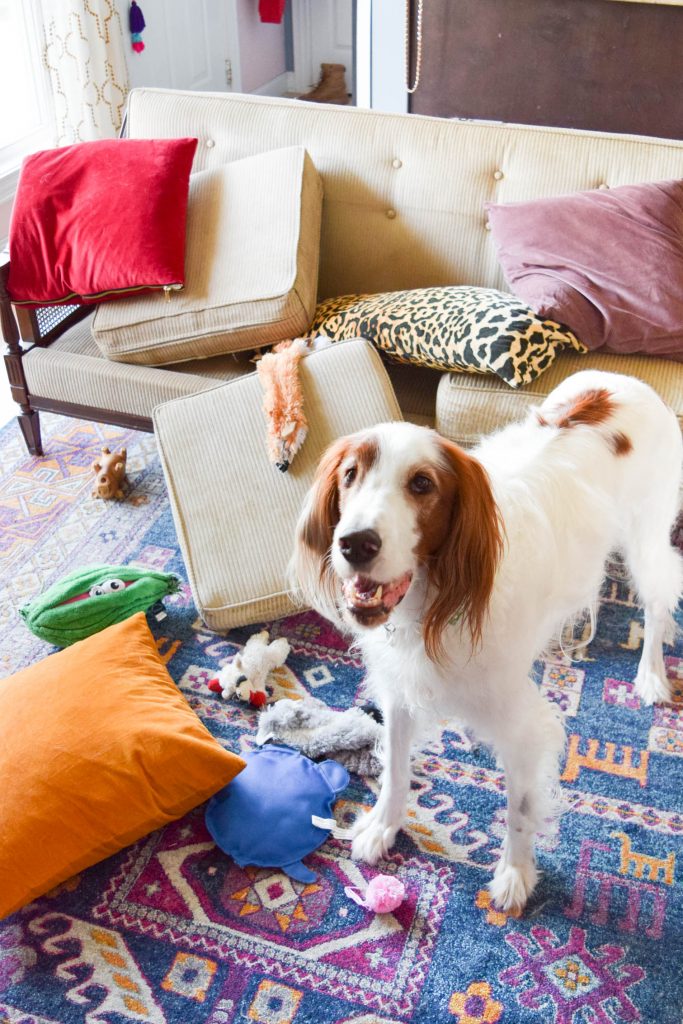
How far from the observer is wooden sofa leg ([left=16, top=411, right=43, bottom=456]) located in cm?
284

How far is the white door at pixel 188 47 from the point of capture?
477 cm

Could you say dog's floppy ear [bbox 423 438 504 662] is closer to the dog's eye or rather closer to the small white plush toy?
the dog's eye

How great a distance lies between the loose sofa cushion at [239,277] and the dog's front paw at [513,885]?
146 centimetres

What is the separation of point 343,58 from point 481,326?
4.56m

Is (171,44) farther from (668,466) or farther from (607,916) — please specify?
(607,916)

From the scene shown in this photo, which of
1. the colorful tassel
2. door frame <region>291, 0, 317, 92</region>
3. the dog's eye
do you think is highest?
the colorful tassel

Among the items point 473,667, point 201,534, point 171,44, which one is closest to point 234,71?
point 171,44

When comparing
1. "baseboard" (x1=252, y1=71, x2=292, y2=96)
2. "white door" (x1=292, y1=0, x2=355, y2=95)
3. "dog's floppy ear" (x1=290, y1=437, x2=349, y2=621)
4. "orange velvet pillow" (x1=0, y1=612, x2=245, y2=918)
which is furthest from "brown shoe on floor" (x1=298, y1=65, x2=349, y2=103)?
"dog's floppy ear" (x1=290, y1=437, x2=349, y2=621)

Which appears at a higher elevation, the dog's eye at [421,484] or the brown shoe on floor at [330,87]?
the dog's eye at [421,484]

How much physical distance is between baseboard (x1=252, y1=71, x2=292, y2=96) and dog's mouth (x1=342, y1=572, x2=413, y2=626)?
535cm

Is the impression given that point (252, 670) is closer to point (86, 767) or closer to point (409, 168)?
point (86, 767)

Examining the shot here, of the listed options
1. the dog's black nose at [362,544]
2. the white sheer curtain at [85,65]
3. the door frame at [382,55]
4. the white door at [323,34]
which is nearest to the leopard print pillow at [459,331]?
the dog's black nose at [362,544]

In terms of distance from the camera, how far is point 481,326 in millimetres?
2250

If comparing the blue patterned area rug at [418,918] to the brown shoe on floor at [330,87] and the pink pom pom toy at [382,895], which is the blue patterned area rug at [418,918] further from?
the brown shoe on floor at [330,87]
